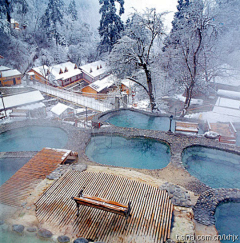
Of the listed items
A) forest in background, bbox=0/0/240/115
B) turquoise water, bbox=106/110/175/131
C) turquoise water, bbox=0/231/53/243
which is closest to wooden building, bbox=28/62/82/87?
forest in background, bbox=0/0/240/115

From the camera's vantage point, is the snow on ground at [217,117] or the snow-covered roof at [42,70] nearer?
the snow on ground at [217,117]

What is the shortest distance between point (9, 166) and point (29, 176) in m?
1.96

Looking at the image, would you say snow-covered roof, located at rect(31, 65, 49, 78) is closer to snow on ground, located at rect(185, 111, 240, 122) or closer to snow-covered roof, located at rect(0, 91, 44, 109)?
snow-covered roof, located at rect(0, 91, 44, 109)

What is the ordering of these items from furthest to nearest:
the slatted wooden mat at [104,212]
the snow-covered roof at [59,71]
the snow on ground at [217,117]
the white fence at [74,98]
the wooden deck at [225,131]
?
the snow-covered roof at [59,71] → the white fence at [74,98] → the snow on ground at [217,117] → the wooden deck at [225,131] → the slatted wooden mat at [104,212]

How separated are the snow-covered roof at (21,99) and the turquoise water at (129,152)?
5.76 metres

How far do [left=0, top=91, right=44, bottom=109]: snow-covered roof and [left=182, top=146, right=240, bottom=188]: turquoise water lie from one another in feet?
32.7

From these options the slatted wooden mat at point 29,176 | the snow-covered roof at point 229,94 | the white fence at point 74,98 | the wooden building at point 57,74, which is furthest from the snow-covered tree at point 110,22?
the slatted wooden mat at point 29,176

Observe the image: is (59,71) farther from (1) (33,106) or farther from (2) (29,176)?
(2) (29,176)

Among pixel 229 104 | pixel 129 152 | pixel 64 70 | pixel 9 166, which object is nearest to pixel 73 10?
pixel 64 70

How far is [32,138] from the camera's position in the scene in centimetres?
992

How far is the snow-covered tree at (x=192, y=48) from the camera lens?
11456 millimetres

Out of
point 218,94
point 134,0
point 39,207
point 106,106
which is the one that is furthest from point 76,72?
point 39,207

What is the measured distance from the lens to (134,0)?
1245 centimetres

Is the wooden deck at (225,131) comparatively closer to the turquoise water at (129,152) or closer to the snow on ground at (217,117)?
the snow on ground at (217,117)
